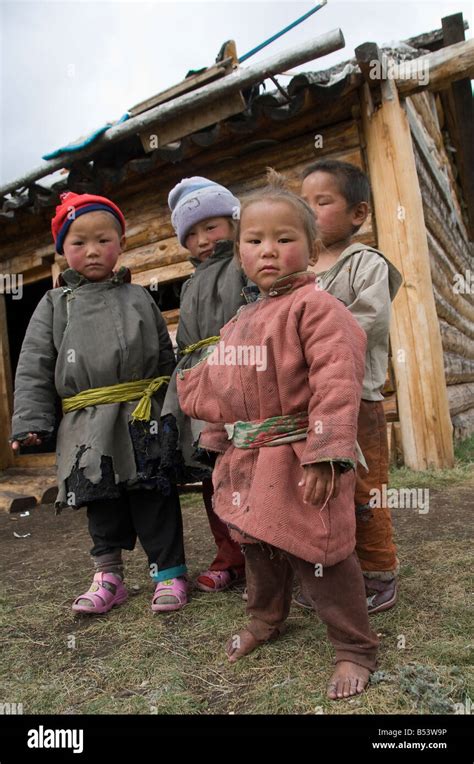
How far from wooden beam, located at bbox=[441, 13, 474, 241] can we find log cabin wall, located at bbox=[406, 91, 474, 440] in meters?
0.15

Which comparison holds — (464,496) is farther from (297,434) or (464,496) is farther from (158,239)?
(158,239)

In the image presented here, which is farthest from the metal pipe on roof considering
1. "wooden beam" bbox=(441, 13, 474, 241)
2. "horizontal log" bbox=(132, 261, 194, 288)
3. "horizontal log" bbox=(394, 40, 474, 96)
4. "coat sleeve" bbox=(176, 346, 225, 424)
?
"coat sleeve" bbox=(176, 346, 225, 424)

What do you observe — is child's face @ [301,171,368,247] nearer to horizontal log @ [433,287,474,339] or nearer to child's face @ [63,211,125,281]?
child's face @ [63,211,125,281]

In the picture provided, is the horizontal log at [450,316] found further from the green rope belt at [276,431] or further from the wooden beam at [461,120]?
the green rope belt at [276,431]

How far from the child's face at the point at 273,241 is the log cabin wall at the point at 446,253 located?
4.30 metres

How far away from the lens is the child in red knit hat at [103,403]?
2379mm

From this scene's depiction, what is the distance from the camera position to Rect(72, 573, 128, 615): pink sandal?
7.92 ft

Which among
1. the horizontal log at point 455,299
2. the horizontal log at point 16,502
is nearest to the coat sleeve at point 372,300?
the horizontal log at point 455,299

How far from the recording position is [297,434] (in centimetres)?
165

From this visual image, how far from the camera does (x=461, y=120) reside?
7.28 meters
